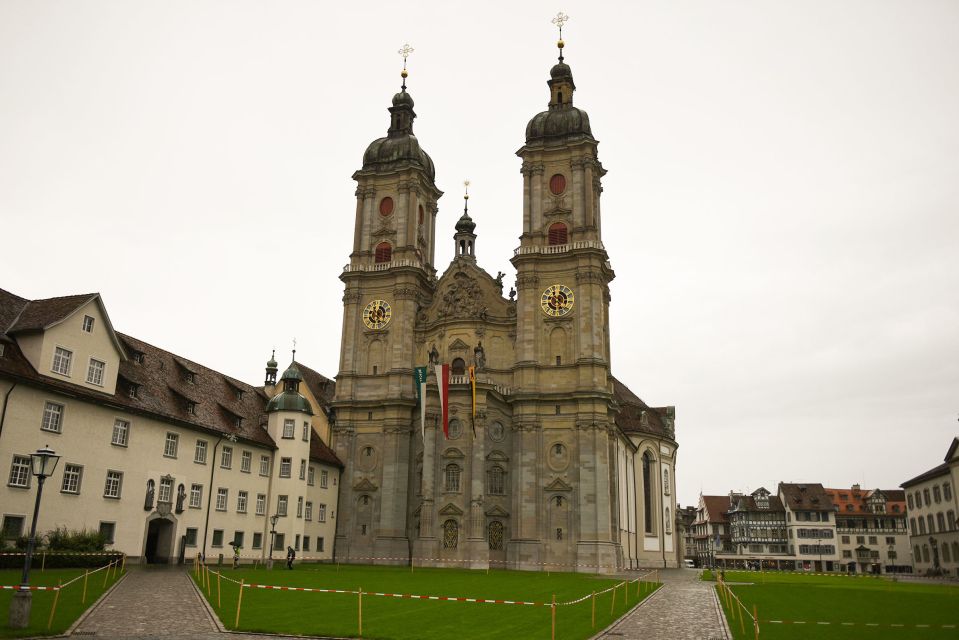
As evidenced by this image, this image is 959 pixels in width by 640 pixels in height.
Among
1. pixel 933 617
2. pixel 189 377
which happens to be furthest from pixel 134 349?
pixel 933 617

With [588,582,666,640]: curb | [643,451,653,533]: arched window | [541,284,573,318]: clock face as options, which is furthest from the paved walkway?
[643,451,653,533]: arched window

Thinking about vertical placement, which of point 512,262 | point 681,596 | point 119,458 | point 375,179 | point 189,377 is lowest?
point 681,596

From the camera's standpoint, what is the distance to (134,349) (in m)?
49.4

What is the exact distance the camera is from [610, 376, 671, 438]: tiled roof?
3132 inches

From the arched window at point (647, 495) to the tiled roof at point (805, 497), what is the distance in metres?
51.4

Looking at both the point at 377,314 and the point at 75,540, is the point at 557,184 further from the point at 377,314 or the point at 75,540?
the point at 75,540

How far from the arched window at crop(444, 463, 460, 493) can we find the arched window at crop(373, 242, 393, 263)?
2140 centimetres

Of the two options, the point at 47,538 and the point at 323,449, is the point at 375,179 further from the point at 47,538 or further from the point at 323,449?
the point at 47,538

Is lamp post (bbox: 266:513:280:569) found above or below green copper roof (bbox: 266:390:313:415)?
below

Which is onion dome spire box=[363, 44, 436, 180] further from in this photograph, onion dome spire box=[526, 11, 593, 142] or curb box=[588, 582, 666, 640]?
curb box=[588, 582, 666, 640]

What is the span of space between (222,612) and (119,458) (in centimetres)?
2368

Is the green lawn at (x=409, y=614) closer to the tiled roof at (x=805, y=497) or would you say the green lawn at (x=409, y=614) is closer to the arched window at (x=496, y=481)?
the arched window at (x=496, y=481)

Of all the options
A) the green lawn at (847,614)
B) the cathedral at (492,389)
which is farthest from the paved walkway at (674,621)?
the cathedral at (492,389)

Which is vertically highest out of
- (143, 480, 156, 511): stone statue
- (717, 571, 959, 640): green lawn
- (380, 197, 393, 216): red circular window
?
(380, 197, 393, 216): red circular window
